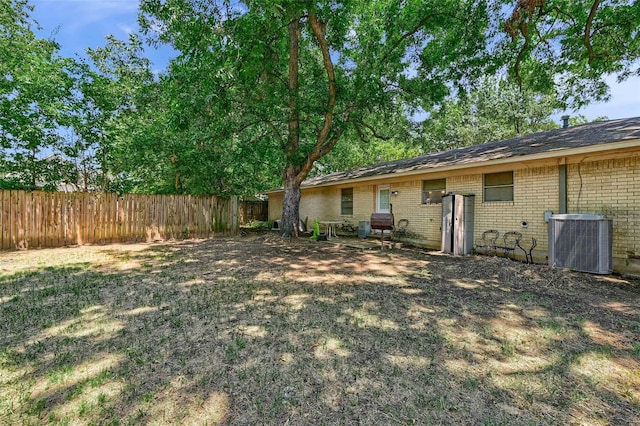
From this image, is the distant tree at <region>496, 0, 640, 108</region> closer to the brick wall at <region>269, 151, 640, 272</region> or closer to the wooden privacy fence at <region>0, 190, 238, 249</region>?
the brick wall at <region>269, 151, 640, 272</region>

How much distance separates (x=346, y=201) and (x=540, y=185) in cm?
825

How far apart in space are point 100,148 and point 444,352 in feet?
48.7

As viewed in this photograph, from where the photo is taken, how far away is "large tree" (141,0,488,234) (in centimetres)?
793

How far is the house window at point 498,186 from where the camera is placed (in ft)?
27.5

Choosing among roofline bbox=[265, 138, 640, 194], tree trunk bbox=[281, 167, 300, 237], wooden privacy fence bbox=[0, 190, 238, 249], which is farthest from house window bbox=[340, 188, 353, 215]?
wooden privacy fence bbox=[0, 190, 238, 249]

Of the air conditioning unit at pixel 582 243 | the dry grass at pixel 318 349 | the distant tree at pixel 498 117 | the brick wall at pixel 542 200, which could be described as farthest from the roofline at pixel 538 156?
the distant tree at pixel 498 117

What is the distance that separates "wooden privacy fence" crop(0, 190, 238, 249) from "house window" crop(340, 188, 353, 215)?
5.51 m

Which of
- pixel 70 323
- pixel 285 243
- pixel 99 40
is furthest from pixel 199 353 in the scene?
pixel 99 40

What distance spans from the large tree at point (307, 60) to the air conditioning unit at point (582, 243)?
6362 millimetres

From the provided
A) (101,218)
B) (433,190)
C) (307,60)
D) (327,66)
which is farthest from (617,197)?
(101,218)

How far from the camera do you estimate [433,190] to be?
10484 mm

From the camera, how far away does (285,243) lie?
10.5m

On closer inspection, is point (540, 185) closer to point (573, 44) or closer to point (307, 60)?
point (573, 44)

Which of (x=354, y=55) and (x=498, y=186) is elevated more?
(x=354, y=55)
